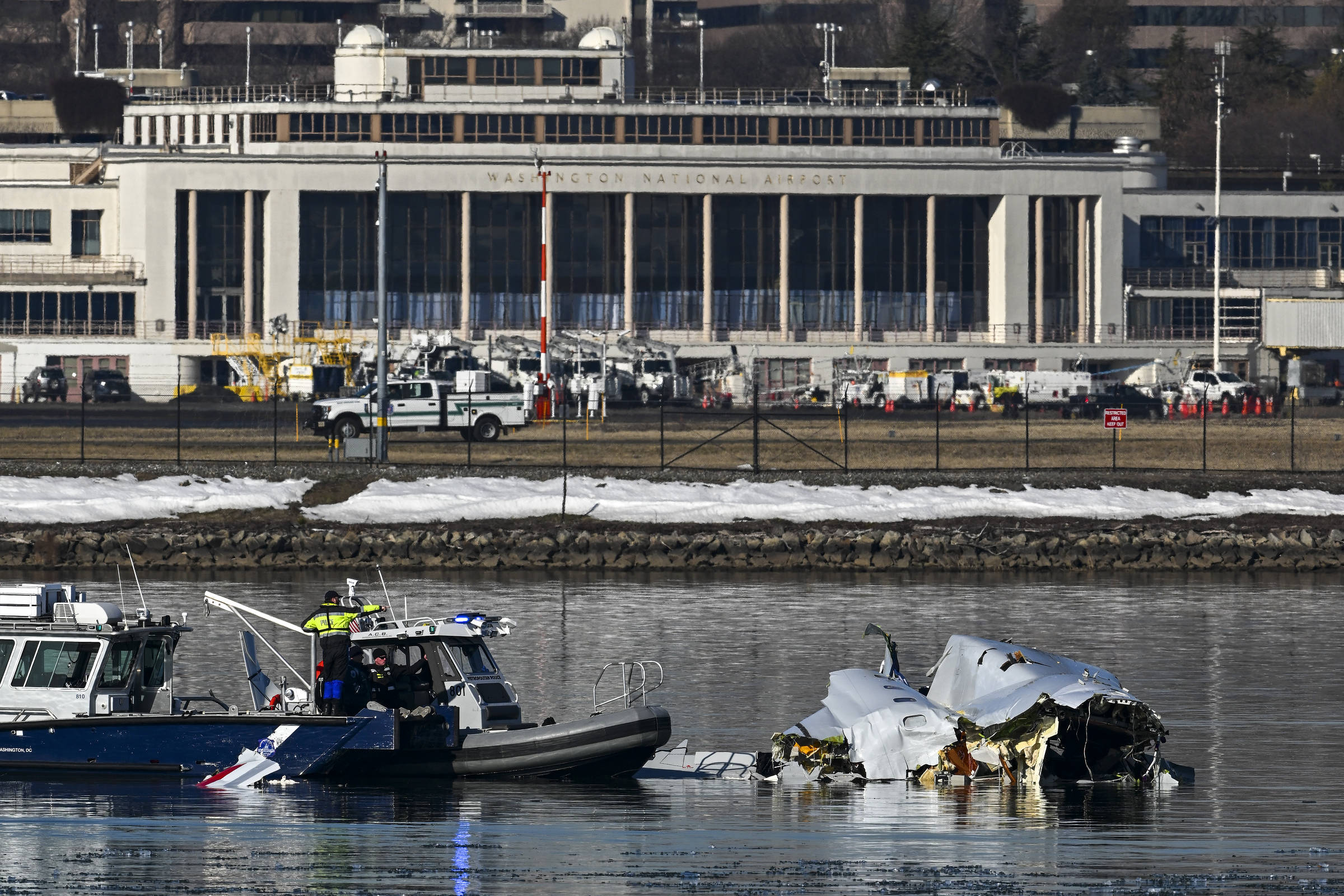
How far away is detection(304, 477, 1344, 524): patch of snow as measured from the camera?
5384 cm

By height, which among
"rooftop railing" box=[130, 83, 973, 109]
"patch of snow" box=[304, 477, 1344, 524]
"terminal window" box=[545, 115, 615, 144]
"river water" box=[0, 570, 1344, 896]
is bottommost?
"river water" box=[0, 570, 1344, 896]

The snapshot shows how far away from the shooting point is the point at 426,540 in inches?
2050

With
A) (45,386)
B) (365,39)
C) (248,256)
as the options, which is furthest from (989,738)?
(365,39)

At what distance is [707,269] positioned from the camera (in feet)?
436

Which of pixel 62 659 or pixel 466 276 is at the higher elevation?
pixel 466 276

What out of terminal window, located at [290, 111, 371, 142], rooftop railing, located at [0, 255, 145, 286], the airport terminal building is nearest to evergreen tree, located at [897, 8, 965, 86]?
the airport terminal building

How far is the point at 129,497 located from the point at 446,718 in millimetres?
29655

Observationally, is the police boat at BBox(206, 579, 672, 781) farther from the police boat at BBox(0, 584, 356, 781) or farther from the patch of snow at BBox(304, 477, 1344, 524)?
the patch of snow at BBox(304, 477, 1344, 524)

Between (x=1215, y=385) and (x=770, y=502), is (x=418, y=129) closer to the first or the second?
(x=1215, y=385)

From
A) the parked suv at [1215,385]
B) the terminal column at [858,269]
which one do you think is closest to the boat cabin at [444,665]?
the parked suv at [1215,385]

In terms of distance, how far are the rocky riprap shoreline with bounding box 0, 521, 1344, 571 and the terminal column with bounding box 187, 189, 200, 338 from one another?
261 feet

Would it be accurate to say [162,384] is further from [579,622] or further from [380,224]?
[579,622]

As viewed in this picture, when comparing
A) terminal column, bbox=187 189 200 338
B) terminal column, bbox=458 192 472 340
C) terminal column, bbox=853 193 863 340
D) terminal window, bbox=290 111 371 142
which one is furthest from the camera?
terminal column, bbox=853 193 863 340

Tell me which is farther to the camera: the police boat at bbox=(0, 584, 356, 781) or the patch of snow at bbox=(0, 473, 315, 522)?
the patch of snow at bbox=(0, 473, 315, 522)
